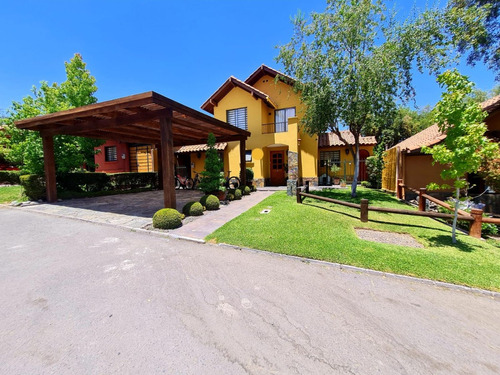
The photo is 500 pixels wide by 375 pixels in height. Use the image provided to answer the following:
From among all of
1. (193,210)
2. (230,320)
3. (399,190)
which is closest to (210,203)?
(193,210)

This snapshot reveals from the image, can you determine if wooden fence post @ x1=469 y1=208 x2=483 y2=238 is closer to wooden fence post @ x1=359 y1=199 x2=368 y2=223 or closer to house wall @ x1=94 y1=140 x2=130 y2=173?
wooden fence post @ x1=359 y1=199 x2=368 y2=223

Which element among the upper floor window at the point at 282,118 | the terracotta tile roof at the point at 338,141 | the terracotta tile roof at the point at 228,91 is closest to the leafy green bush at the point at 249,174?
the upper floor window at the point at 282,118

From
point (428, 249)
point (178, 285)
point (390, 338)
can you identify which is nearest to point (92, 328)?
point (178, 285)

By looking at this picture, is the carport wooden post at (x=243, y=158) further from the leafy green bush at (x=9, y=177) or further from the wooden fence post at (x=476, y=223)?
the leafy green bush at (x=9, y=177)

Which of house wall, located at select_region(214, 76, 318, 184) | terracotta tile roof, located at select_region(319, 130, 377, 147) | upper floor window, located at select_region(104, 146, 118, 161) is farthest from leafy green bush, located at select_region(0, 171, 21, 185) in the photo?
terracotta tile roof, located at select_region(319, 130, 377, 147)

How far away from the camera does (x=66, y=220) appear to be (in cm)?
718

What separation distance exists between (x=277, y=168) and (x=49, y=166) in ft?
46.3

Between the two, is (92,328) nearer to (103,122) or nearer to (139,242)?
(139,242)

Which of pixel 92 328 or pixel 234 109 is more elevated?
pixel 234 109

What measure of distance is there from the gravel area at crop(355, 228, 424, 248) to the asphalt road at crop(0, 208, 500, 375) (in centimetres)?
208

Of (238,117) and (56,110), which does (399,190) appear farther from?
(56,110)

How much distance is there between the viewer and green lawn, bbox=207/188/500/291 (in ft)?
12.1

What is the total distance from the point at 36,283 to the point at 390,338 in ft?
16.6

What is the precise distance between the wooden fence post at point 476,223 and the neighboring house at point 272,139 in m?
9.31
